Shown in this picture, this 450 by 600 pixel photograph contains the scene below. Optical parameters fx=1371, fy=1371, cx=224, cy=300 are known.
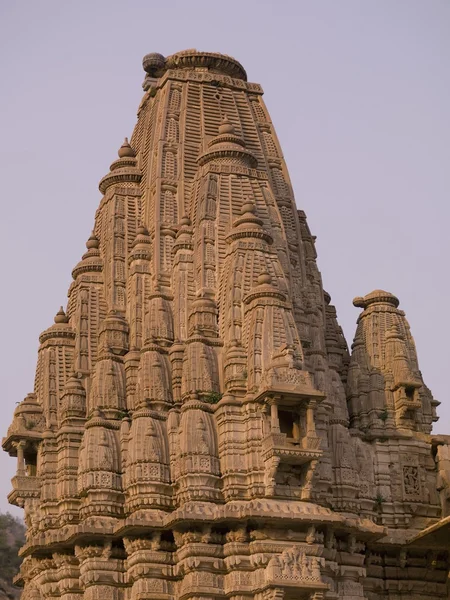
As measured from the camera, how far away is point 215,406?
107 feet

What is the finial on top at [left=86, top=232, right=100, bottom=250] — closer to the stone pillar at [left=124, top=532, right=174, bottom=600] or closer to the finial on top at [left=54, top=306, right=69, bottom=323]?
the finial on top at [left=54, top=306, right=69, bottom=323]

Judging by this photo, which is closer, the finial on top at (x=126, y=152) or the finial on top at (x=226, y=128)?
the finial on top at (x=226, y=128)

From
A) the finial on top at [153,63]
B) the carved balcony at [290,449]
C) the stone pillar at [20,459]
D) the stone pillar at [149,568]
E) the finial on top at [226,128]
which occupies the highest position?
the finial on top at [153,63]

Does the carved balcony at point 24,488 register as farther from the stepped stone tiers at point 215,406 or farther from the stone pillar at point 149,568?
the stone pillar at point 149,568

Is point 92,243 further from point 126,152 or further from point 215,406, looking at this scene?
point 215,406

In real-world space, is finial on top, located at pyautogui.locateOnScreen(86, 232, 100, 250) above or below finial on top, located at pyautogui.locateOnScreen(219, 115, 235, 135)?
below

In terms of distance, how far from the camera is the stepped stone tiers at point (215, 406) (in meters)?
31.3

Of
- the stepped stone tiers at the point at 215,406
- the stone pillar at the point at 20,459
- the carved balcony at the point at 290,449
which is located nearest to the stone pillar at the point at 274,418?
the stepped stone tiers at the point at 215,406

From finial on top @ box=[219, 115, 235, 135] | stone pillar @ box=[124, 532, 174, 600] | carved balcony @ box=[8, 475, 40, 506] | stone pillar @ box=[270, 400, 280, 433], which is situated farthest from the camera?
finial on top @ box=[219, 115, 235, 135]

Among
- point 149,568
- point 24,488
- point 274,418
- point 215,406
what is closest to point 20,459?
point 24,488

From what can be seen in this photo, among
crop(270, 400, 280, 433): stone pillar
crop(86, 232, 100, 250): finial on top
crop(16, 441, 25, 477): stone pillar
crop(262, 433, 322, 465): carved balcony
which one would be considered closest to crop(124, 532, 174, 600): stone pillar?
crop(262, 433, 322, 465): carved balcony

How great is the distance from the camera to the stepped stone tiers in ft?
103

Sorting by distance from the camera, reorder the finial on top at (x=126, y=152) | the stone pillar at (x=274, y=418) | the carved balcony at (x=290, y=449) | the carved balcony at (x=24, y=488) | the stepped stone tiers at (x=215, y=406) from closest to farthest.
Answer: the carved balcony at (x=290, y=449) → the stone pillar at (x=274, y=418) → the stepped stone tiers at (x=215, y=406) → the carved balcony at (x=24, y=488) → the finial on top at (x=126, y=152)

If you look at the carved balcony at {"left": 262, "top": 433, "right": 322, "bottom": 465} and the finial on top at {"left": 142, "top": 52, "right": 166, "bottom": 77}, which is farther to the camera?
the finial on top at {"left": 142, "top": 52, "right": 166, "bottom": 77}
